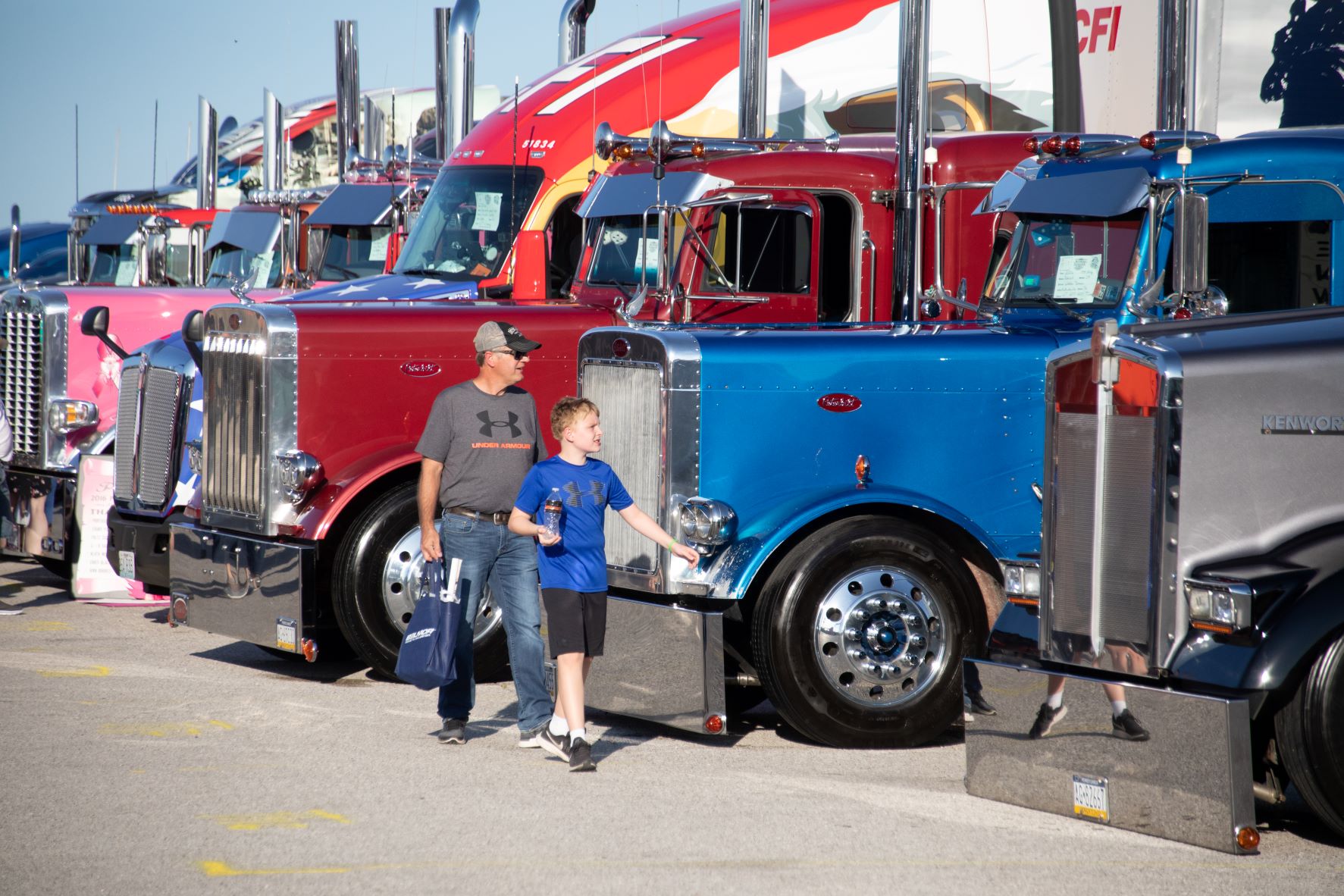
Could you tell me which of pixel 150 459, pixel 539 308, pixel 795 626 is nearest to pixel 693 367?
pixel 795 626

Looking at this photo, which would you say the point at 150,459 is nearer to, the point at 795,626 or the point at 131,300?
the point at 131,300

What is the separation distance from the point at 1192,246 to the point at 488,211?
615 cm

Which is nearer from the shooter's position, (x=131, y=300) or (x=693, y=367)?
(x=693, y=367)

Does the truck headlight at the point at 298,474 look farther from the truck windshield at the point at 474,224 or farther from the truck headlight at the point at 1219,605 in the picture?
the truck headlight at the point at 1219,605

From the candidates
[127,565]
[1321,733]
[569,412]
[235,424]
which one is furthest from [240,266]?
[1321,733]

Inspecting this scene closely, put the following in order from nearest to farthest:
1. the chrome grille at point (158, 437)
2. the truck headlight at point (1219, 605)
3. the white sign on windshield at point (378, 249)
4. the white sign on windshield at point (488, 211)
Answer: the truck headlight at point (1219, 605)
the chrome grille at point (158, 437)
the white sign on windshield at point (488, 211)
the white sign on windshield at point (378, 249)

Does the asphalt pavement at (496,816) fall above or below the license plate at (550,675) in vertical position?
below

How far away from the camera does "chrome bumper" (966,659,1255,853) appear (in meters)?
5.13

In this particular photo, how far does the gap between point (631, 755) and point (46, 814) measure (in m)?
2.27

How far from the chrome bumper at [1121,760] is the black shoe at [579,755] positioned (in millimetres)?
1469

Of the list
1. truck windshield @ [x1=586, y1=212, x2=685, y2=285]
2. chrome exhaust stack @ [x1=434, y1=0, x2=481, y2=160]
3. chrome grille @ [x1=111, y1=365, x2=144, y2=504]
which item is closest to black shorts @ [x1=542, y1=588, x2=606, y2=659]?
truck windshield @ [x1=586, y1=212, x2=685, y2=285]

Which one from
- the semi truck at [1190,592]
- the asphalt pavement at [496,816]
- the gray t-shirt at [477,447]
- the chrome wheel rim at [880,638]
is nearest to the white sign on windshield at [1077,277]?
the chrome wheel rim at [880,638]

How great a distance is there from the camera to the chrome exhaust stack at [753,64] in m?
10.5

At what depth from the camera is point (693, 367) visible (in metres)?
7.11
